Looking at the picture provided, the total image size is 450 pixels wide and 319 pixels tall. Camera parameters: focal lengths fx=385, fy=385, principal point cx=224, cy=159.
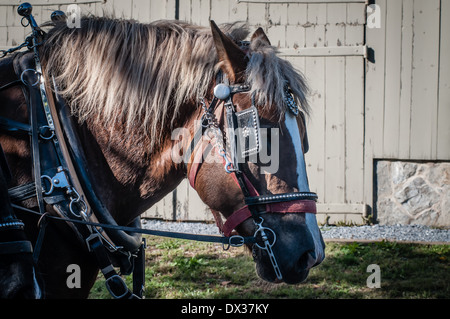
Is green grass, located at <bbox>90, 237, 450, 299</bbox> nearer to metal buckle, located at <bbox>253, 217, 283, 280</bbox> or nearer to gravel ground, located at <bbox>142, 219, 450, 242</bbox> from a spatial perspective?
gravel ground, located at <bbox>142, 219, 450, 242</bbox>

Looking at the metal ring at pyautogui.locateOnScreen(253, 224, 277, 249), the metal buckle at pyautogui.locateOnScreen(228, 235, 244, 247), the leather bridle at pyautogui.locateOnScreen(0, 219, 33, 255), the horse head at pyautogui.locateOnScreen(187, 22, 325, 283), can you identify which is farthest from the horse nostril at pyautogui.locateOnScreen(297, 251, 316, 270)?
the leather bridle at pyautogui.locateOnScreen(0, 219, 33, 255)

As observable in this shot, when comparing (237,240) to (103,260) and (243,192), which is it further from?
(103,260)

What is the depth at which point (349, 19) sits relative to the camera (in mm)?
5395

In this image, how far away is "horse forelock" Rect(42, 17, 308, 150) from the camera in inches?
64.0

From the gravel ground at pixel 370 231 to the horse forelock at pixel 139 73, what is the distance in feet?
11.9

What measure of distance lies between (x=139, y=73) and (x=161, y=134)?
28 centimetres

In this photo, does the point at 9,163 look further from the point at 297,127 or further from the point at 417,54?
the point at 417,54

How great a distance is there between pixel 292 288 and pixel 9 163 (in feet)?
8.98

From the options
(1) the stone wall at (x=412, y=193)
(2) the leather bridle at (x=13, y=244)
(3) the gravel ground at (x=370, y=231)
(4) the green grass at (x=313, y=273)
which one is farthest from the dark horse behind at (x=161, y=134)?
(1) the stone wall at (x=412, y=193)

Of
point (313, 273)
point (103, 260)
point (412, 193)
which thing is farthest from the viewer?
point (412, 193)

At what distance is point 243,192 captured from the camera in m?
1.56

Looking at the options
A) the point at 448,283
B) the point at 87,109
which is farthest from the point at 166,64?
the point at 448,283

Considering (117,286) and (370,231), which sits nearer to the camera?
(117,286)

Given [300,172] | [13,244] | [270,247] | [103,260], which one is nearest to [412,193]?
[300,172]
